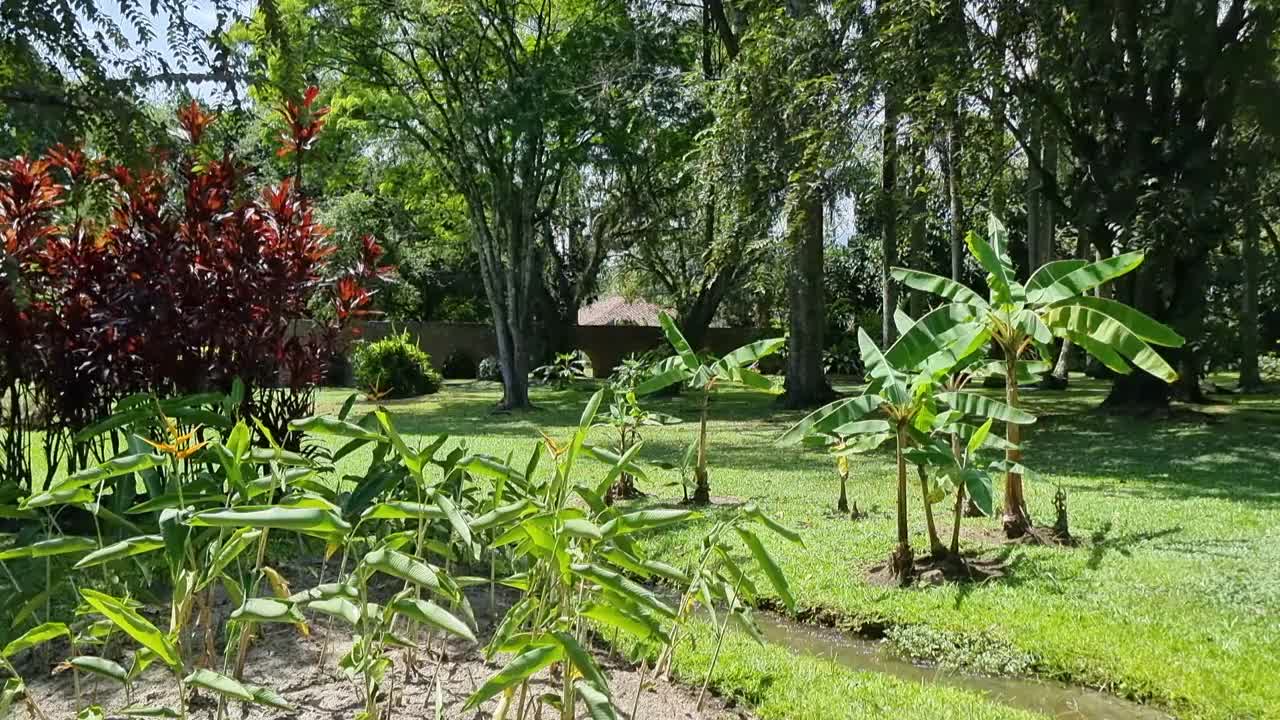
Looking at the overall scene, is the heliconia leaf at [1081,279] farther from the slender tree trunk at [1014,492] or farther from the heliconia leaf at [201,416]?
the heliconia leaf at [201,416]

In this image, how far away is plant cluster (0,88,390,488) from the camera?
516 cm

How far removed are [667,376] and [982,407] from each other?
7.31ft

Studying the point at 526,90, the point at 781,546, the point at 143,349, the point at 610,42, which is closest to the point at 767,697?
the point at 781,546

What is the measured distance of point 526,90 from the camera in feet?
56.1

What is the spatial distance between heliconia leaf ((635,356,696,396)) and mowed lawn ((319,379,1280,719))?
1024mm

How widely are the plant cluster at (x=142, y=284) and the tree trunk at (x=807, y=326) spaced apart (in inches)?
446

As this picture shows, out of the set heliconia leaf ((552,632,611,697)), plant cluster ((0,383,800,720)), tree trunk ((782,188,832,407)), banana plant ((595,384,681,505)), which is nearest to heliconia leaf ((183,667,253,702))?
plant cluster ((0,383,800,720))

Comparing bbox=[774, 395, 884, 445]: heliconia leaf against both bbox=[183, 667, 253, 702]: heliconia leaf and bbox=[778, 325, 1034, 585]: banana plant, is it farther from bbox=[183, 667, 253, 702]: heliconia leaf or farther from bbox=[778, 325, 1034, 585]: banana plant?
bbox=[183, 667, 253, 702]: heliconia leaf

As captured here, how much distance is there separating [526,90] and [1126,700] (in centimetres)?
1525

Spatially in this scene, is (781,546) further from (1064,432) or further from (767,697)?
(1064,432)

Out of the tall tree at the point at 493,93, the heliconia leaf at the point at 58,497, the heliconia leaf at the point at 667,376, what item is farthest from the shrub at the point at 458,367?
the heliconia leaf at the point at 58,497

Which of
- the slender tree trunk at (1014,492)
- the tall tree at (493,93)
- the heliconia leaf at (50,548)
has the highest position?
the tall tree at (493,93)

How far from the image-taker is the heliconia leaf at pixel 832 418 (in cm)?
474

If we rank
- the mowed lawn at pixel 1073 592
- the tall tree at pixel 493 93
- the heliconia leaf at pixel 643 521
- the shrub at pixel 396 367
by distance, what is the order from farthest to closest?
the shrub at pixel 396 367 < the tall tree at pixel 493 93 < the mowed lawn at pixel 1073 592 < the heliconia leaf at pixel 643 521
